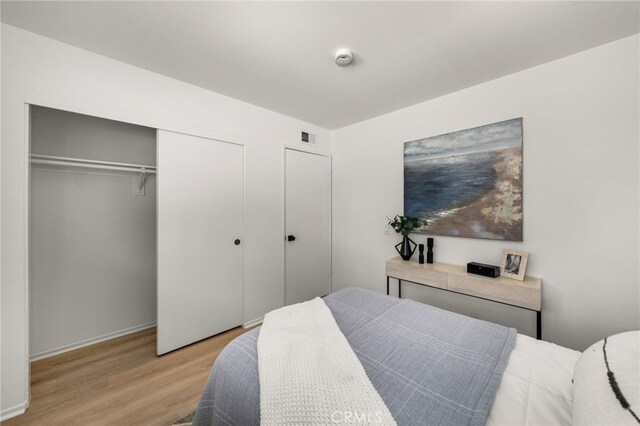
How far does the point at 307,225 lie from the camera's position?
11.0 feet

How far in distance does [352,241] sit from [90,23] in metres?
3.04

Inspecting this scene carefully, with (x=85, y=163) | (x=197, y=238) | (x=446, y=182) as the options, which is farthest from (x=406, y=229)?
(x=85, y=163)

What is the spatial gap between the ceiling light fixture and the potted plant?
1558mm

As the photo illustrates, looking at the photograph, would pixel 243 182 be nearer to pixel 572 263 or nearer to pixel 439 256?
pixel 439 256

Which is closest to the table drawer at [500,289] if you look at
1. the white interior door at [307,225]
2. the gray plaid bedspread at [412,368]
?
the gray plaid bedspread at [412,368]

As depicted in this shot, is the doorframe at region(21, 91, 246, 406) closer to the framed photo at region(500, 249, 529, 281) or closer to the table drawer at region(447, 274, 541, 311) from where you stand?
the table drawer at region(447, 274, 541, 311)

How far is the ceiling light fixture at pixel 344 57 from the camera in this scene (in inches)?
72.4

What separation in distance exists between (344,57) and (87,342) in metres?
3.37

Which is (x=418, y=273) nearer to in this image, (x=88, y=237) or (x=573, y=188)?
(x=573, y=188)

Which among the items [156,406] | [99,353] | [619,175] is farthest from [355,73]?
[99,353]

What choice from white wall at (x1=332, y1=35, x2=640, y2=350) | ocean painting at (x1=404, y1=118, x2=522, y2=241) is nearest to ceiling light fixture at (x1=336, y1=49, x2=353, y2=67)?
white wall at (x1=332, y1=35, x2=640, y2=350)

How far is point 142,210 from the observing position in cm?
269

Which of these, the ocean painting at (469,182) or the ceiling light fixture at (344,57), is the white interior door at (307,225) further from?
the ceiling light fixture at (344,57)

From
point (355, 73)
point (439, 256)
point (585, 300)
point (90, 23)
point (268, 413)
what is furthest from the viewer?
point (439, 256)
